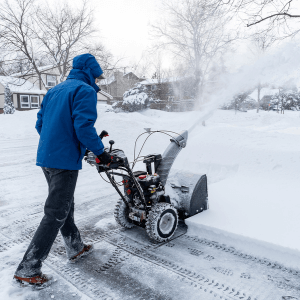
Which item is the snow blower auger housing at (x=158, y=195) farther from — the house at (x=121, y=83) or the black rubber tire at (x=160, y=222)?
the house at (x=121, y=83)

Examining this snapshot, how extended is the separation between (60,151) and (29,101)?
3167 centimetres

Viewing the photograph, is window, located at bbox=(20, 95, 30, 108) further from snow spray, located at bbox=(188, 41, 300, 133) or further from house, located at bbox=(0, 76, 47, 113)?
snow spray, located at bbox=(188, 41, 300, 133)

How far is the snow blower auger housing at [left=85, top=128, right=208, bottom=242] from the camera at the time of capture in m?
3.19

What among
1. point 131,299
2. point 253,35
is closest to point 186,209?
point 131,299

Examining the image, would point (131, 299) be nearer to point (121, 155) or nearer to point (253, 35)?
point (121, 155)

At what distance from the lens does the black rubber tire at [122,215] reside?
355 cm

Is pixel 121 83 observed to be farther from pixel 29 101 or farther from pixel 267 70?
pixel 267 70

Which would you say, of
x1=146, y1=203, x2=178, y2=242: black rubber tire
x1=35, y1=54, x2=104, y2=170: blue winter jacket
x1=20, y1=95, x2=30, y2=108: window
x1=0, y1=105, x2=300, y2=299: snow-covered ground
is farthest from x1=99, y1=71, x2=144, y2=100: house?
x1=35, y1=54, x2=104, y2=170: blue winter jacket

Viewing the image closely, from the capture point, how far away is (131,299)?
2301 mm

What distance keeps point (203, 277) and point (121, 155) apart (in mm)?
1383

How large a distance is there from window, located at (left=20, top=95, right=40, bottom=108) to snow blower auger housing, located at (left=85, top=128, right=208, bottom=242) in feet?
101

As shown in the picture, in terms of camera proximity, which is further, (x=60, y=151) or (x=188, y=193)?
(x=188, y=193)

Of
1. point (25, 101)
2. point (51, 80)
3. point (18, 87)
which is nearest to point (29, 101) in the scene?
point (25, 101)

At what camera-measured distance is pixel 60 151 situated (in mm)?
2482
